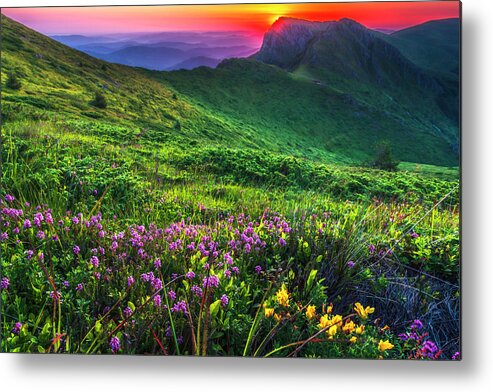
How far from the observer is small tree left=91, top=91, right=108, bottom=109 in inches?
149

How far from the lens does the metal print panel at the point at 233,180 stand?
329 centimetres

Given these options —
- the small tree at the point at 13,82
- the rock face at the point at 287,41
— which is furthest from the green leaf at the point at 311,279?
the small tree at the point at 13,82

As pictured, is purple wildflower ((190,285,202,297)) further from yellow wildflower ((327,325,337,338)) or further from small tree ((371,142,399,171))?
small tree ((371,142,399,171))

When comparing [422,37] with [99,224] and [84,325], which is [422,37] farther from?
[84,325]

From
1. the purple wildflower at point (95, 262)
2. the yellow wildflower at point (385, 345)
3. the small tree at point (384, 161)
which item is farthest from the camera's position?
the small tree at point (384, 161)

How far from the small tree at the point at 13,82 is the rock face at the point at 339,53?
184 centimetres

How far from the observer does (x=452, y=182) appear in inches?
136

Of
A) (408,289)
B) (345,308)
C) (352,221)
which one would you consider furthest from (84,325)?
(408,289)

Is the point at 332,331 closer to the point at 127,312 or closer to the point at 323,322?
the point at 323,322

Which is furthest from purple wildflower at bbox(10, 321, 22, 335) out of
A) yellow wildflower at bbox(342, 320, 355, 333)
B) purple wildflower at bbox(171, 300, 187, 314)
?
yellow wildflower at bbox(342, 320, 355, 333)

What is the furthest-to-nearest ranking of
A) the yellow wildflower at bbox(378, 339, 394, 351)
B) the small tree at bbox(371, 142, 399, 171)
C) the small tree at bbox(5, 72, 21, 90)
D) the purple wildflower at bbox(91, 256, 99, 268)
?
the small tree at bbox(5, 72, 21, 90) < the small tree at bbox(371, 142, 399, 171) < the purple wildflower at bbox(91, 256, 99, 268) < the yellow wildflower at bbox(378, 339, 394, 351)

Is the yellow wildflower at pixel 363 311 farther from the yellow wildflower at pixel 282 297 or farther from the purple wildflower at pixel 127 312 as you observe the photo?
the purple wildflower at pixel 127 312

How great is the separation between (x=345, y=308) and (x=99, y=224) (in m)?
1.83

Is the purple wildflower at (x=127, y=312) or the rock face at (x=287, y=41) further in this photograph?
the rock face at (x=287, y=41)
